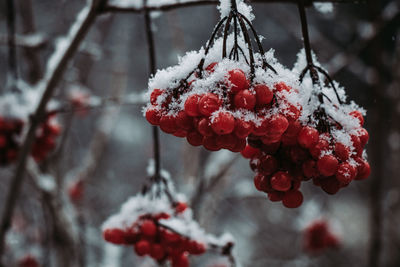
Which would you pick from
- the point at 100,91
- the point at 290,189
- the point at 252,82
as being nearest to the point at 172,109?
the point at 252,82

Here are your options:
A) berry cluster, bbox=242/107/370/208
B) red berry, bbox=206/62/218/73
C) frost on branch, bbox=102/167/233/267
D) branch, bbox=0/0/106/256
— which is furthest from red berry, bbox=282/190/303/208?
branch, bbox=0/0/106/256

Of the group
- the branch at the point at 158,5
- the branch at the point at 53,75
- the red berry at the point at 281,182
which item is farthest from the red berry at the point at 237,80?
the branch at the point at 53,75

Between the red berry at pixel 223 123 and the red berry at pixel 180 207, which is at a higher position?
the red berry at pixel 180 207

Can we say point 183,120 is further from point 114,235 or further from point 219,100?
point 114,235

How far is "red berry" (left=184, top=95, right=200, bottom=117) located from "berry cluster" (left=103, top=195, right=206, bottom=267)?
0.54 m

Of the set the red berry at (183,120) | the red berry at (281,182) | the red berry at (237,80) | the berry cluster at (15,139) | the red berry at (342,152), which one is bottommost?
the red berry at (281,182)

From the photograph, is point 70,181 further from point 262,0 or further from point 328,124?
point 328,124

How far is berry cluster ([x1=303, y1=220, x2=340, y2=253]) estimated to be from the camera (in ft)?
9.60

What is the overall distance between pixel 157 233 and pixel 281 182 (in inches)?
22.1

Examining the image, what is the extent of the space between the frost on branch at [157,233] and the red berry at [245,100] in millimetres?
579

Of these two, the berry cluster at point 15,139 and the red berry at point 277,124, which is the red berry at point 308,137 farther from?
the berry cluster at point 15,139

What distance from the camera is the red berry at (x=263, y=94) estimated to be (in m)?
0.69

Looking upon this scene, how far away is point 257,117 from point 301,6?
304mm

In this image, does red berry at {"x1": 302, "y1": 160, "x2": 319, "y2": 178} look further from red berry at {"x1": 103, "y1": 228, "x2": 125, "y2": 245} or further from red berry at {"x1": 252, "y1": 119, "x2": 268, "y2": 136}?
red berry at {"x1": 103, "y1": 228, "x2": 125, "y2": 245}
